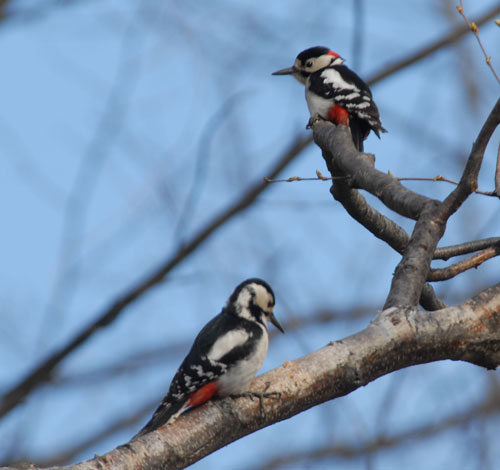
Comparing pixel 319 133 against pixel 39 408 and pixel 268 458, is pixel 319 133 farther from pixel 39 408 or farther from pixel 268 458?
pixel 268 458

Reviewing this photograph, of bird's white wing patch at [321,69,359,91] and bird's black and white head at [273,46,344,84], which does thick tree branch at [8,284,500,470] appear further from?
bird's black and white head at [273,46,344,84]

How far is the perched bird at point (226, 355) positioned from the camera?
319 centimetres

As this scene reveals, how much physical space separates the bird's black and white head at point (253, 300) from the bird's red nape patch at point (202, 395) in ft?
2.48

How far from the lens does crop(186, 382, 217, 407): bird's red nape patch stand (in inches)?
126

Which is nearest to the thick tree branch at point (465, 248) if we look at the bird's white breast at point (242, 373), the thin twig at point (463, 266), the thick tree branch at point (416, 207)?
the thin twig at point (463, 266)

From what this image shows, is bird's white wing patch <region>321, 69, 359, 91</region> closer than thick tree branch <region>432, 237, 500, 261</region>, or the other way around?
thick tree branch <region>432, 237, 500, 261</region>

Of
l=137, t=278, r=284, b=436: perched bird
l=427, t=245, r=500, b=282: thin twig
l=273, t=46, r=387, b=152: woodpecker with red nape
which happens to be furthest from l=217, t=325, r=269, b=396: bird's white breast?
l=273, t=46, r=387, b=152: woodpecker with red nape

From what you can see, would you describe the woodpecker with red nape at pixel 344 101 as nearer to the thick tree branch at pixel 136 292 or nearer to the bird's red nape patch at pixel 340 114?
the bird's red nape patch at pixel 340 114

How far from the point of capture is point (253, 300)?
4.05m

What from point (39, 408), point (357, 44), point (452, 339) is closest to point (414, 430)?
point (357, 44)

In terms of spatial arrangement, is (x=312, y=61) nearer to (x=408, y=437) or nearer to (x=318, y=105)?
(x=318, y=105)

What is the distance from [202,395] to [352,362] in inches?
34.9

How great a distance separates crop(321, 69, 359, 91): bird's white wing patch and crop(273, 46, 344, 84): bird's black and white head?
16.2 inches

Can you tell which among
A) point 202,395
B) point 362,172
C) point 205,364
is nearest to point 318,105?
point 362,172
